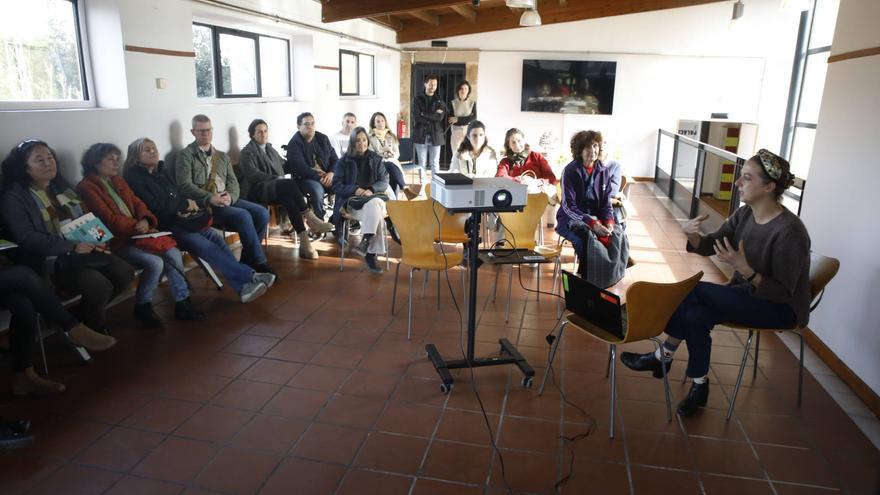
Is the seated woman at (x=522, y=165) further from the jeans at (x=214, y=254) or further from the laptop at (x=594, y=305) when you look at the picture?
the laptop at (x=594, y=305)

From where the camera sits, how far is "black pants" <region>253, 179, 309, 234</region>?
5305 millimetres

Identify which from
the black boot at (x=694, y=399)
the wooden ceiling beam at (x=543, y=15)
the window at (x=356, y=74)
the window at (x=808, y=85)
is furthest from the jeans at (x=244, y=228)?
the window at (x=808, y=85)

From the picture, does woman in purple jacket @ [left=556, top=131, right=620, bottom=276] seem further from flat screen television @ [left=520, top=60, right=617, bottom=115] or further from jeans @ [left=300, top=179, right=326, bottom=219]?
flat screen television @ [left=520, top=60, right=617, bottom=115]

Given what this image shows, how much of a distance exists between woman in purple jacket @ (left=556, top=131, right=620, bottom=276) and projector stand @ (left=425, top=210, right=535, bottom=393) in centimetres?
107

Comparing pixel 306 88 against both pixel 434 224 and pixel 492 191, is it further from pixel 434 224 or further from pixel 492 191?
pixel 492 191

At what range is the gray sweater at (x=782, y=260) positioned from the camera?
2631 millimetres

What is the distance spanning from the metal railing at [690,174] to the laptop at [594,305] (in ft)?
9.39

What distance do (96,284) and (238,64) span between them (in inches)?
130

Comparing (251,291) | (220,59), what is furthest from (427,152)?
(251,291)

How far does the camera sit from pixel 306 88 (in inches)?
269

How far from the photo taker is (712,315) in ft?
9.16

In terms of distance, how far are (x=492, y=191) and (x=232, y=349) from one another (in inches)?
70.1

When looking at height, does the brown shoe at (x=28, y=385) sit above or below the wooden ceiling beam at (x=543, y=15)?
below

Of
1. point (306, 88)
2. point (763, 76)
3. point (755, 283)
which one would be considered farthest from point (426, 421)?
point (763, 76)
